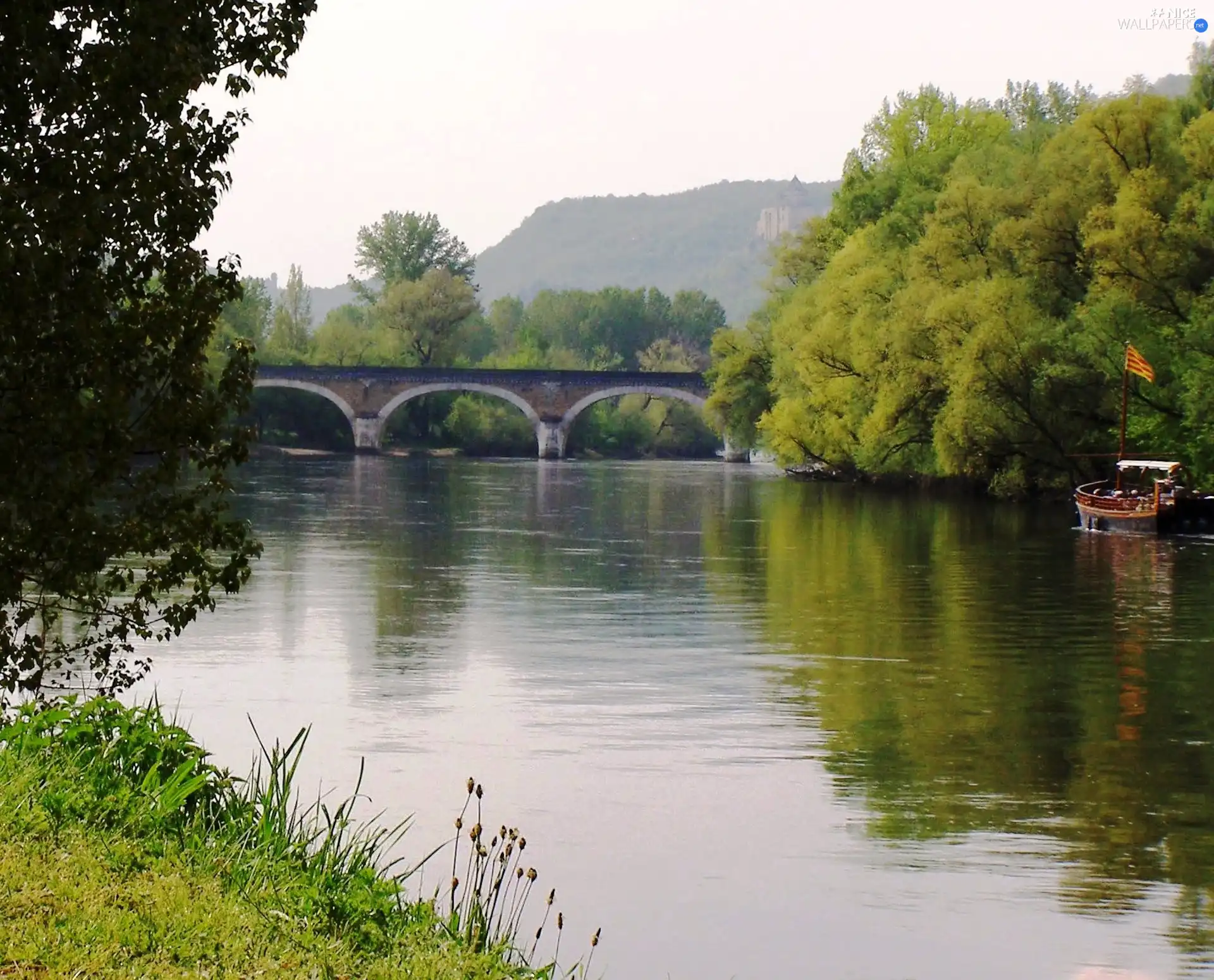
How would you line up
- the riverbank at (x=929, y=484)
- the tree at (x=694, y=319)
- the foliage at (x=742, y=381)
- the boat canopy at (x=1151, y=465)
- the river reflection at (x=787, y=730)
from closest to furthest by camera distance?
the river reflection at (x=787, y=730)
the boat canopy at (x=1151, y=465)
the riverbank at (x=929, y=484)
the foliage at (x=742, y=381)
the tree at (x=694, y=319)

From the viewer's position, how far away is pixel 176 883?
750 centimetres

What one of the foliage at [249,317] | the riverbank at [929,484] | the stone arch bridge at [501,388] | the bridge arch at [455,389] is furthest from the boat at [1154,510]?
the bridge arch at [455,389]

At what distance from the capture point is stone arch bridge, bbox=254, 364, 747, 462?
343 ft

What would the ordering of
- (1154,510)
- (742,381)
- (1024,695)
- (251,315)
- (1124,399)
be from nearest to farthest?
(1024,695) < (1154,510) < (1124,399) < (742,381) < (251,315)

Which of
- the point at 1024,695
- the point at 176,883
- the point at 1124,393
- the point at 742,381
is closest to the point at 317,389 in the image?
the point at 742,381

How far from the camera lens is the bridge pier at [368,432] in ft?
345

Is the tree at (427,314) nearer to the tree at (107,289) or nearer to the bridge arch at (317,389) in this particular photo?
the bridge arch at (317,389)

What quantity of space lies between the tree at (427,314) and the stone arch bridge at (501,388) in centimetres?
952

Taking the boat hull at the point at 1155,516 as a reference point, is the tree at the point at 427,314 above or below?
above

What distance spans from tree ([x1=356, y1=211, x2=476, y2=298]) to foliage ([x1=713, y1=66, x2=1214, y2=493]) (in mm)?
65512

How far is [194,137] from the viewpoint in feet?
30.3

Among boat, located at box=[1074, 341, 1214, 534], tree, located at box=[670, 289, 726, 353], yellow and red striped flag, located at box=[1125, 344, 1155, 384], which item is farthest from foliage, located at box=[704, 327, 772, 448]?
tree, located at box=[670, 289, 726, 353]

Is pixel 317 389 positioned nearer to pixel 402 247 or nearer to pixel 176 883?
pixel 402 247

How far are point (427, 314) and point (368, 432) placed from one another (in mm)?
12957
